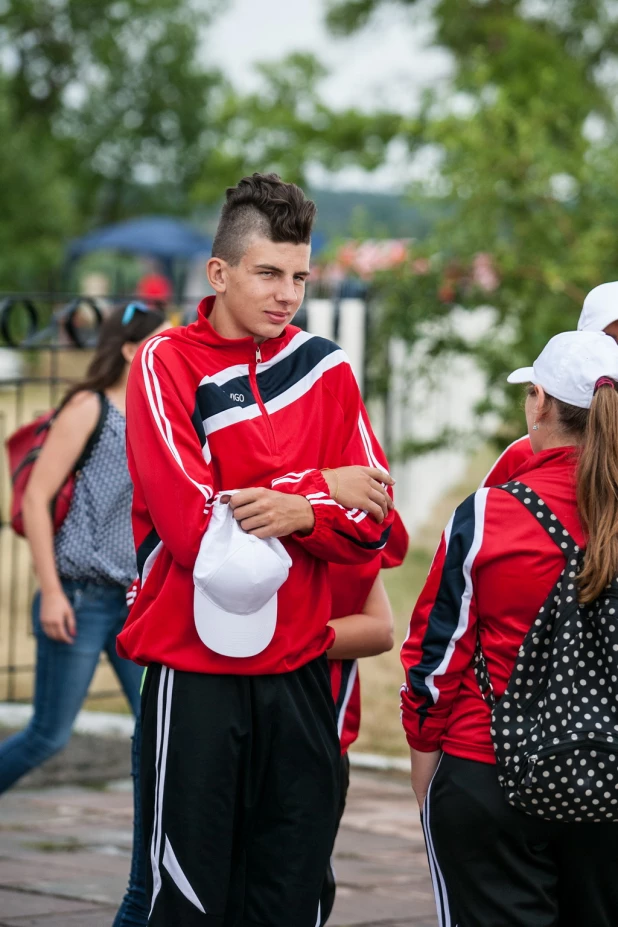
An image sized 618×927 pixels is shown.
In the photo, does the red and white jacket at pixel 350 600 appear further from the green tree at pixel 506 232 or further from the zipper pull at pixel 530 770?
the green tree at pixel 506 232

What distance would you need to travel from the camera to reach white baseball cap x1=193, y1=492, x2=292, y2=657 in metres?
2.51

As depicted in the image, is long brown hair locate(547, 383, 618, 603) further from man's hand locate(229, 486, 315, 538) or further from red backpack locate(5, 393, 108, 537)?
red backpack locate(5, 393, 108, 537)

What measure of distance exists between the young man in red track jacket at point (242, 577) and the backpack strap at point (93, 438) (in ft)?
5.45

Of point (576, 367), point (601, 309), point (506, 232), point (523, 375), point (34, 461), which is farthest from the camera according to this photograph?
point (506, 232)

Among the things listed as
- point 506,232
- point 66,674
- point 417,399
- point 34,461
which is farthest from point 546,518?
point 417,399

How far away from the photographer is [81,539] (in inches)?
177

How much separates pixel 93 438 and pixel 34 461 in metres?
0.32

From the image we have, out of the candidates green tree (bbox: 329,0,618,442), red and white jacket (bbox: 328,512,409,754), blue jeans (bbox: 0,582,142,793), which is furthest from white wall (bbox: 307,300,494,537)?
red and white jacket (bbox: 328,512,409,754)

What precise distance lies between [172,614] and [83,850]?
101 inches

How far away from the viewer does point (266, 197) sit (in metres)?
2.75

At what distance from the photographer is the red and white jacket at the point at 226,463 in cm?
263

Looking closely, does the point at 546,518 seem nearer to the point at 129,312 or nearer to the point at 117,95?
the point at 129,312

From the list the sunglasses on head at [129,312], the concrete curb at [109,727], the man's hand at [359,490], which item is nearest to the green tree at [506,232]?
the concrete curb at [109,727]

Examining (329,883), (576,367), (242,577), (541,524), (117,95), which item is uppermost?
(117,95)
